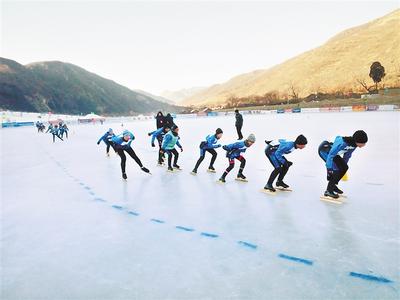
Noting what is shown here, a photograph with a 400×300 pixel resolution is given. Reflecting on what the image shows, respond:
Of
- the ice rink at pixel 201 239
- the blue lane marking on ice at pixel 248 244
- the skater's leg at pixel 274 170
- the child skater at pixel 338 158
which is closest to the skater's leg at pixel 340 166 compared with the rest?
the child skater at pixel 338 158

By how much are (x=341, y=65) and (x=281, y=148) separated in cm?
12780

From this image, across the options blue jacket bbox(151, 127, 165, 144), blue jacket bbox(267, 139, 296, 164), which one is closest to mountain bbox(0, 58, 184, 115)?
blue jacket bbox(151, 127, 165, 144)

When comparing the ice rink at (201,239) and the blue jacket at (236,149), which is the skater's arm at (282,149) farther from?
the blue jacket at (236,149)

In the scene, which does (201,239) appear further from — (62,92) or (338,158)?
(62,92)

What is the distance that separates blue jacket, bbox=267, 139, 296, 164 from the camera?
19.2 feet

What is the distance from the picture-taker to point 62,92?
388ft

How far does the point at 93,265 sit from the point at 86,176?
5.56 metres

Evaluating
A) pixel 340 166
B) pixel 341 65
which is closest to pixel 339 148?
pixel 340 166

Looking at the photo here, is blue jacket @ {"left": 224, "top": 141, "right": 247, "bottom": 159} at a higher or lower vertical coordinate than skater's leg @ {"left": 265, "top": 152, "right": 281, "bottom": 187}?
higher

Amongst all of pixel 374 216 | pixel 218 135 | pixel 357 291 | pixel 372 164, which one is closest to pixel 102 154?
pixel 218 135

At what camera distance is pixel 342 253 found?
333cm

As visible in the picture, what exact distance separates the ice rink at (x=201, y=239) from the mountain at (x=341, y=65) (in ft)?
310

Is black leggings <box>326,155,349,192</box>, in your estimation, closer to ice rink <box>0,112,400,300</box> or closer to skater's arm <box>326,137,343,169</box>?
skater's arm <box>326,137,343,169</box>

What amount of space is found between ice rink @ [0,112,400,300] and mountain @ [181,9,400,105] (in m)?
94.5
